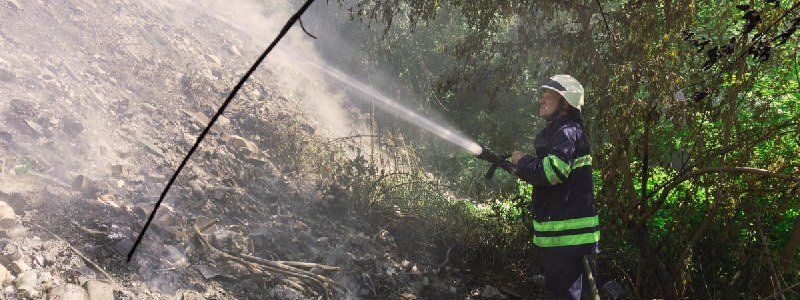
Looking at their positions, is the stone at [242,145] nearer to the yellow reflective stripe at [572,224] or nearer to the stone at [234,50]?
the stone at [234,50]

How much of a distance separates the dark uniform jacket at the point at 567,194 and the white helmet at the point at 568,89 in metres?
0.14

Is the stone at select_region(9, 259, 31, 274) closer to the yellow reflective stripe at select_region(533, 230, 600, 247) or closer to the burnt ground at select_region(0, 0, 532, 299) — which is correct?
the burnt ground at select_region(0, 0, 532, 299)

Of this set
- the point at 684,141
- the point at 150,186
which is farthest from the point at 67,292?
the point at 684,141

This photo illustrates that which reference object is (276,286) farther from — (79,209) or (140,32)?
(140,32)

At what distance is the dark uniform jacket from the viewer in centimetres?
312

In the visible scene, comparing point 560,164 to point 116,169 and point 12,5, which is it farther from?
point 12,5

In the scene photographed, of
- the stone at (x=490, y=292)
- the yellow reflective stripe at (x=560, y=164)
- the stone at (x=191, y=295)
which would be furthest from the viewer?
the stone at (x=490, y=292)

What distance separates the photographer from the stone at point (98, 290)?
2.87 meters

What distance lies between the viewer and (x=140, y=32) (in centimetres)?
816

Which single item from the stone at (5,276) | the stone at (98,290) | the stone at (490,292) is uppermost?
the stone at (490,292)

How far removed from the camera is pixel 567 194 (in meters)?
3.19

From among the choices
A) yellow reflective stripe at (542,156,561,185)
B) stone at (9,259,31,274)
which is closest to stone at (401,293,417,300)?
yellow reflective stripe at (542,156,561,185)

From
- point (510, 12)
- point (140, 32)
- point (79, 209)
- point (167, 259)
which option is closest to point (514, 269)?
point (510, 12)

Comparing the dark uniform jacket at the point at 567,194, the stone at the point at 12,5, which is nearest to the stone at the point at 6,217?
the dark uniform jacket at the point at 567,194
